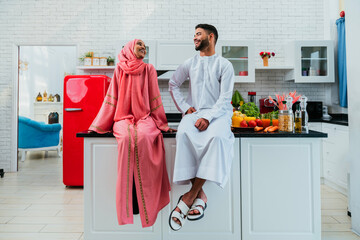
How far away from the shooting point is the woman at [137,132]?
6.08 ft

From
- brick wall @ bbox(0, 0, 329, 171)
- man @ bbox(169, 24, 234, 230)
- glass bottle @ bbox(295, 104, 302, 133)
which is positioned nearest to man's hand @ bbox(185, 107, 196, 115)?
man @ bbox(169, 24, 234, 230)

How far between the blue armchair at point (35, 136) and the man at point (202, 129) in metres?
4.00

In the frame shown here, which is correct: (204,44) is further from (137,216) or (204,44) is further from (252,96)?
(252,96)

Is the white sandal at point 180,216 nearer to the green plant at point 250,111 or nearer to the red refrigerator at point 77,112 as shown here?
the green plant at point 250,111

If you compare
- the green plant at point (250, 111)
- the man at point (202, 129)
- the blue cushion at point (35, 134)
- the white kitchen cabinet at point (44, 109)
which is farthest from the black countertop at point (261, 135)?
the white kitchen cabinet at point (44, 109)

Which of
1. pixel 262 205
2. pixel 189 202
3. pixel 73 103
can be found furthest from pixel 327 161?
pixel 73 103

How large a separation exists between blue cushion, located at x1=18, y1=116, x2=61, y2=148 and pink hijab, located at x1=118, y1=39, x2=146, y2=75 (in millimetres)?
3918

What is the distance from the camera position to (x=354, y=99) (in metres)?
2.26

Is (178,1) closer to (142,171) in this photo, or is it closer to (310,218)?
(142,171)

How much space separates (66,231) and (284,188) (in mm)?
1866

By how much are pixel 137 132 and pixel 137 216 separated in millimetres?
655

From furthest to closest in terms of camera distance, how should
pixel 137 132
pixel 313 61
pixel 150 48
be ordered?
pixel 313 61 < pixel 150 48 < pixel 137 132

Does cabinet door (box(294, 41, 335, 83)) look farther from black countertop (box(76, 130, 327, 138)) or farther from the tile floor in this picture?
black countertop (box(76, 130, 327, 138))

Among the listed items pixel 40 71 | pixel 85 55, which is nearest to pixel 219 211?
pixel 85 55
